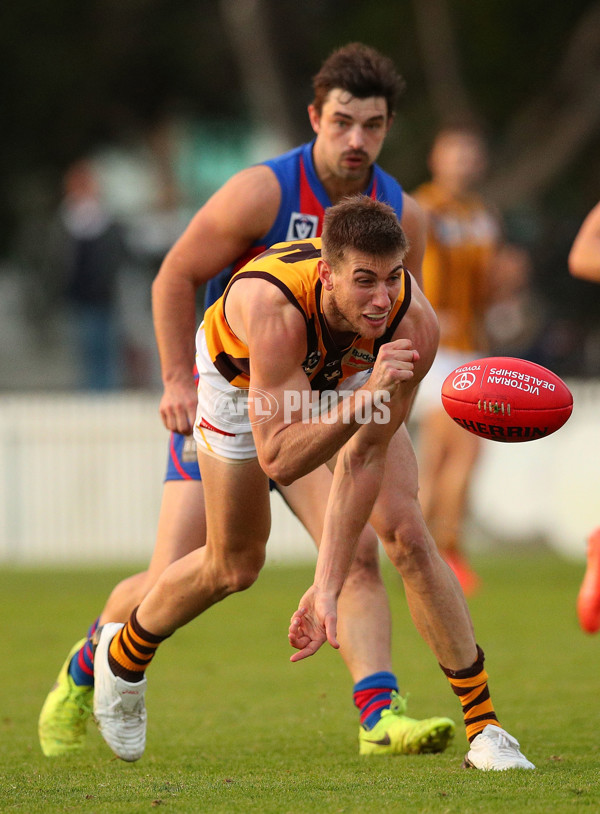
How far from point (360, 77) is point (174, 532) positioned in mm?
1914

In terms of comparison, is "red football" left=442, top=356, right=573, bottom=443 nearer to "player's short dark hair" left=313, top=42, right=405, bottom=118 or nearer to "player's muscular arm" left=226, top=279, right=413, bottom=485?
"player's muscular arm" left=226, top=279, right=413, bottom=485

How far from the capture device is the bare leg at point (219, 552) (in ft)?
14.8

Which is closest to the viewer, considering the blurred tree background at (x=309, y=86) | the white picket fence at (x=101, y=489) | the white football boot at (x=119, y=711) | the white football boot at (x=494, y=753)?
the white football boot at (x=494, y=753)

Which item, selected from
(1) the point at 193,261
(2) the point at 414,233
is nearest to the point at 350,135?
(2) the point at 414,233

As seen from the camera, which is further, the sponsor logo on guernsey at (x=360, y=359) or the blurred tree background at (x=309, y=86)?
the blurred tree background at (x=309, y=86)

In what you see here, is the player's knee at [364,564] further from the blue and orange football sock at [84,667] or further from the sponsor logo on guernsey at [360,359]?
the blue and orange football sock at [84,667]

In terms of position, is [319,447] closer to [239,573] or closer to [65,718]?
[239,573]

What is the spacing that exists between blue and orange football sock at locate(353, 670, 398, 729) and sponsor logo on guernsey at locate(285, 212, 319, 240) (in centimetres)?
172

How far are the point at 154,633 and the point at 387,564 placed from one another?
700 cm

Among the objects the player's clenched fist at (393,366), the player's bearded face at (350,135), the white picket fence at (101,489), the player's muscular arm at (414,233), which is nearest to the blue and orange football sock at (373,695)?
the player's clenched fist at (393,366)

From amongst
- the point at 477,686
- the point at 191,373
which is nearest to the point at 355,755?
the point at 477,686

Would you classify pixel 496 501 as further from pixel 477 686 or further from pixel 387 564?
pixel 477 686

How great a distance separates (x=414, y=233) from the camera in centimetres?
512

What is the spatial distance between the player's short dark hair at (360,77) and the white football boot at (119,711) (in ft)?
Result: 7.71
